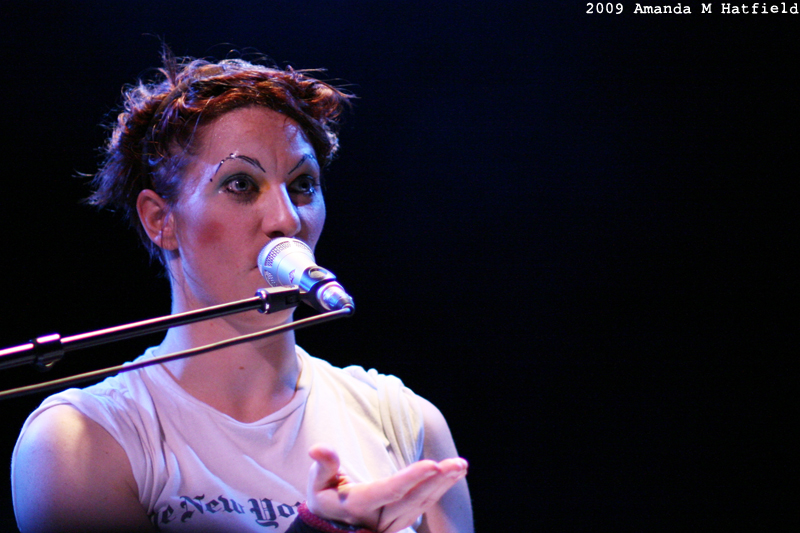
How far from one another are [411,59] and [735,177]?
1345 mm

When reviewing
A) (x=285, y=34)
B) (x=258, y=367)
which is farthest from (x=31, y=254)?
(x=285, y=34)

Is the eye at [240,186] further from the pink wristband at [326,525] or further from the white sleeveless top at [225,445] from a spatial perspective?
the pink wristband at [326,525]

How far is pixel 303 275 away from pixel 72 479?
0.64 meters

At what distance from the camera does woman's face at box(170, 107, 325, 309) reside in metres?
1.37

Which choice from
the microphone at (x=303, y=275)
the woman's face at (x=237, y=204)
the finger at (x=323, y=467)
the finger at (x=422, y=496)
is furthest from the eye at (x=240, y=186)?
the finger at (x=422, y=496)

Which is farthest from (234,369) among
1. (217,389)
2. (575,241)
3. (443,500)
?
(575,241)

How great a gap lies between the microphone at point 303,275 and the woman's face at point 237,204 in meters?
0.15

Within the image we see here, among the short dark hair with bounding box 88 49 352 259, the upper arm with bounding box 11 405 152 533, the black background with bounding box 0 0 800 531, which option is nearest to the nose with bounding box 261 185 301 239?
the short dark hair with bounding box 88 49 352 259

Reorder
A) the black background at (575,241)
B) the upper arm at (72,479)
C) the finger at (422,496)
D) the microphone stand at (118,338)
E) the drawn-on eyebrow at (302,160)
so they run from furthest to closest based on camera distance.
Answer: the black background at (575,241) < the drawn-on eyebrow at (302,160) < the upper arm at (72,479) < the finger at (422,496) < the microphone stand at (118,338)

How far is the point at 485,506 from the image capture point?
2.23 meters

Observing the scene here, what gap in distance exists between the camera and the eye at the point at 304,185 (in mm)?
1491

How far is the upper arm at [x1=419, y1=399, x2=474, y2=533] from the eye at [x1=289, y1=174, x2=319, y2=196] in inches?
26.1

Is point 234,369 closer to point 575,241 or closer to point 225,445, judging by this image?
point 225,445

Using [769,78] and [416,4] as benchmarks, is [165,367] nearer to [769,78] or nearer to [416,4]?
[416,4]
